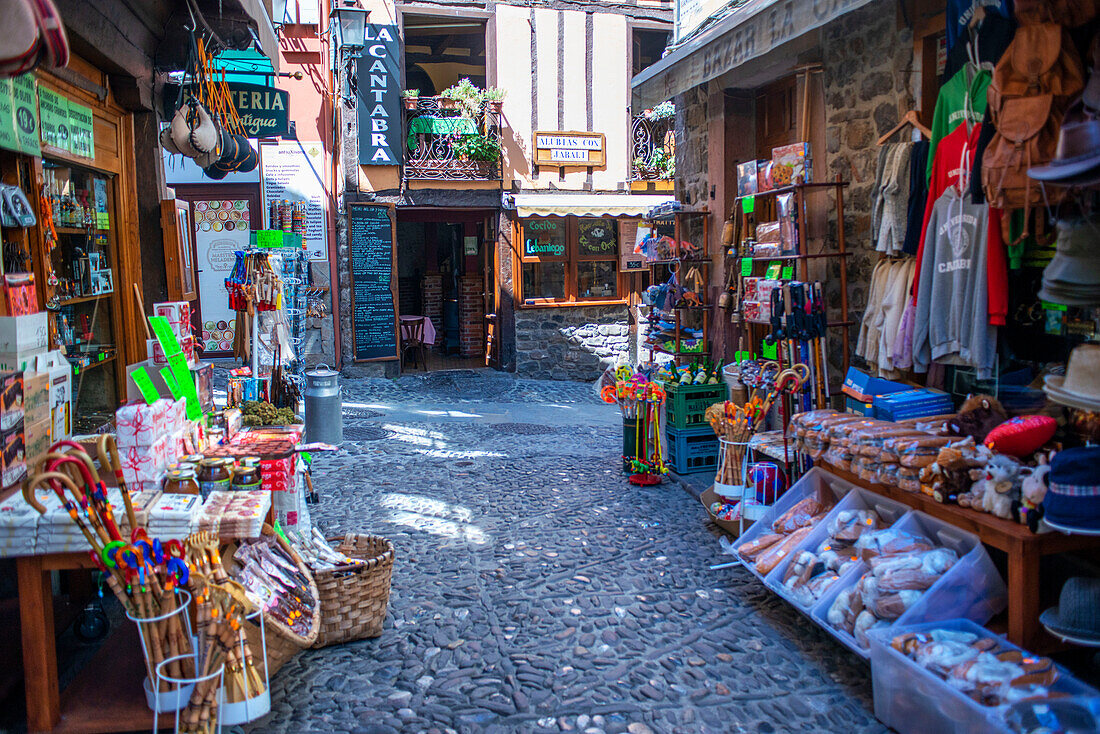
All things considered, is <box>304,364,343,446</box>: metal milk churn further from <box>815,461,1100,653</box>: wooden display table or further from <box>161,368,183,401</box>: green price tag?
<box>815,461,1100,653</box>: wooden display table

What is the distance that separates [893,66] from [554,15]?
868 centimetres

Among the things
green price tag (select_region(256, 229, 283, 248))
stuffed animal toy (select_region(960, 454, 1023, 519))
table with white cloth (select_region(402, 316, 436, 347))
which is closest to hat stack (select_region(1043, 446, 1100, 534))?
stuffed animal toy (select_region(960, 454, 1023, 519))

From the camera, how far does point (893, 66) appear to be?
16.8 ft

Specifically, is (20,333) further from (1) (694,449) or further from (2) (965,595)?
(1) (694,449)

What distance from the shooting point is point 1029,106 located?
3.34 m

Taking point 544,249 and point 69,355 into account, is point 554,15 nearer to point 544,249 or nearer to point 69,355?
point 544,249

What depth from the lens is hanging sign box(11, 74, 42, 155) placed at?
12.8 feet

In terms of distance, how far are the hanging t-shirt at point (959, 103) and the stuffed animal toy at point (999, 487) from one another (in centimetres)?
173

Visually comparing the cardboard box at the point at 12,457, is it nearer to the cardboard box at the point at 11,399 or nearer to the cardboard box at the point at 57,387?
the cardboard box at the point at 11,399

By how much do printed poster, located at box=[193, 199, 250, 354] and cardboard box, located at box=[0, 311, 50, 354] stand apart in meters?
7.78

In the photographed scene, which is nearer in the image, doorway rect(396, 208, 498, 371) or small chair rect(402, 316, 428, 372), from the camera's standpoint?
doorway rect(396, 208, 498, 371)

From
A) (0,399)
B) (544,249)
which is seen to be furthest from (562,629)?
(544,249)

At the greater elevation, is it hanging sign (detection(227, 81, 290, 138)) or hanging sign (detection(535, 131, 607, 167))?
hanging sign (detection(535, 131, 607, 167))

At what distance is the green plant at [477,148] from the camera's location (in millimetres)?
12156
